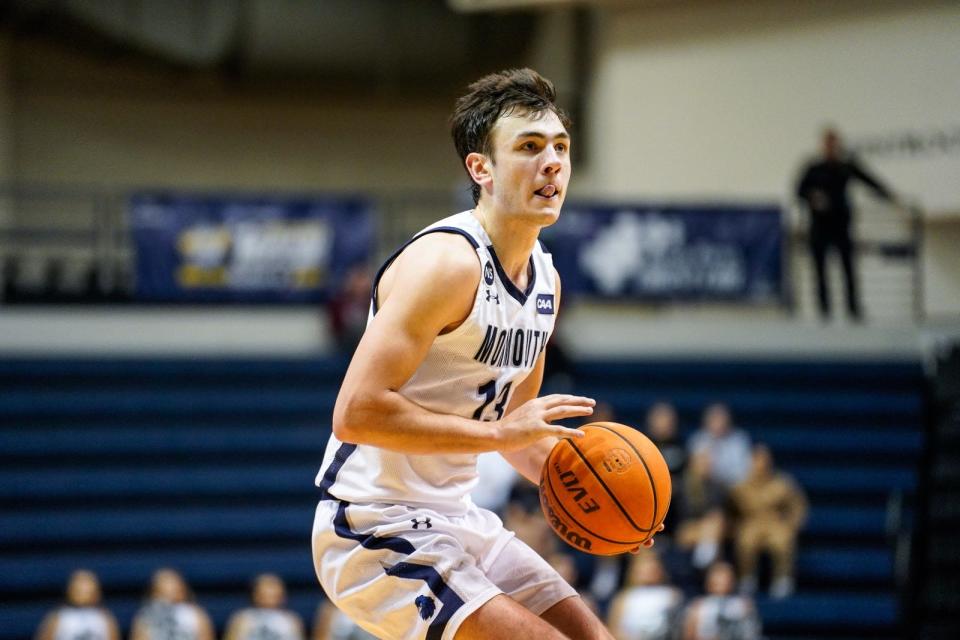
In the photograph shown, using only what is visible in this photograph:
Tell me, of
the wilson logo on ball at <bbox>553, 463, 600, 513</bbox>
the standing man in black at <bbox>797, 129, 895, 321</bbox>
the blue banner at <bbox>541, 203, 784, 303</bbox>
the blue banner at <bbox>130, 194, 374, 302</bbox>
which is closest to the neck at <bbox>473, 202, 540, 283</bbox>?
the wilson logo on ball at <bbox>553, 463, 600, 513</bbox>

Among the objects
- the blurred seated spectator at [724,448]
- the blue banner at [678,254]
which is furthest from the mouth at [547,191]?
the blue banner at [678,254]

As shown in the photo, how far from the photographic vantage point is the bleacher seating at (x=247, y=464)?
33.2 feet

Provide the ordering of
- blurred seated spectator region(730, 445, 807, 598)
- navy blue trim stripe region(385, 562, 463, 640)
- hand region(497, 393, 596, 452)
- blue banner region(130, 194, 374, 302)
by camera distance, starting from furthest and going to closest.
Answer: blue banner region(130, 194, 374, 302) < blurred seated spectator region(730, 445, 807, 598) < navy blue trim stripe region(385, 562, 463, 640) < hand region(497, 393, 596, 452)

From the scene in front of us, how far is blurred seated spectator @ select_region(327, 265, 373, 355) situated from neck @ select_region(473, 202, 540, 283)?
8.52m

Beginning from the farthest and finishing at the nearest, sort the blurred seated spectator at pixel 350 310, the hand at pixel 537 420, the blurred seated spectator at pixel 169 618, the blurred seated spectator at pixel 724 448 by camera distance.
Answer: the blurred seated spectator at pixel 350 310 < the blurred seated spectator at pixel 724 448 < the blurred seated spectator at pixel 169 618 < the hand at pixel 537 420

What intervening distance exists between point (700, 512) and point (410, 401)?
6.93m

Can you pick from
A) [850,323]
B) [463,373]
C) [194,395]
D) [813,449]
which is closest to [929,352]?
[850,323]

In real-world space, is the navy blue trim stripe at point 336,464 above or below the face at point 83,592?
above

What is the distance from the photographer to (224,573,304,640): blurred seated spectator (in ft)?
29.3

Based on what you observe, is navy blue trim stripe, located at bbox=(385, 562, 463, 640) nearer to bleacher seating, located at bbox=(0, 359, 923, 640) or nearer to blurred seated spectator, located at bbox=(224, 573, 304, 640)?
blurred seated spectator, located at bbox=(224, 573, 304, 640)

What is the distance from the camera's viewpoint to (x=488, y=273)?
3.25 meters

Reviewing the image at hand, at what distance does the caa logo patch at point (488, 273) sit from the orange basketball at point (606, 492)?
1.55 feet

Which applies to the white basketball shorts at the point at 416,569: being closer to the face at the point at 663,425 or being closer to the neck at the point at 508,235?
the neck at the point at 508,235

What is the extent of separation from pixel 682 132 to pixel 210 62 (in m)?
5.74
